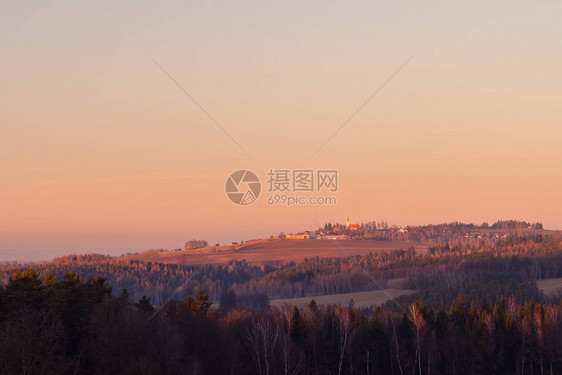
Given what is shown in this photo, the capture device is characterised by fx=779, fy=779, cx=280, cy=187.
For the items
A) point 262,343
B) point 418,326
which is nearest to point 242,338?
point 262,343

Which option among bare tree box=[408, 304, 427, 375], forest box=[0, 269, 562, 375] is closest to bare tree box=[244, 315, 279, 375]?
forest box=[0, 269, 562, 375]

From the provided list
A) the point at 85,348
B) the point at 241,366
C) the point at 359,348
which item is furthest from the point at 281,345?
the point at 85,348

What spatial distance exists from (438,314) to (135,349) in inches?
2544

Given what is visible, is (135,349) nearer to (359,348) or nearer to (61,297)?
(61,297)

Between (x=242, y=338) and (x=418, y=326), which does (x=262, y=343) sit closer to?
(x=242, y=338)

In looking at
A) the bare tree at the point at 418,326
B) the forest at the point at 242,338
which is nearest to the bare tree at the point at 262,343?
the forest at the point at 242,338

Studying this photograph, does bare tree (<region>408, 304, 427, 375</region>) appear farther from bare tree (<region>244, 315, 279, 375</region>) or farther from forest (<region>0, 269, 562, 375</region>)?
bare tree (<region>244, 315, 279, 375</region>)

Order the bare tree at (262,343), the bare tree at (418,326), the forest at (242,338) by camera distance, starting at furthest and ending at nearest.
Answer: the bare tree at (418,326) < the bare tree at (262,343) < the forest at (242,338)

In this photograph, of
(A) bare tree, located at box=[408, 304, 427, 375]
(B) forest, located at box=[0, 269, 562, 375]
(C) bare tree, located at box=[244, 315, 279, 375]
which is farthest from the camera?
(A) bare tree, located at box=[408, 304, 427, 375]

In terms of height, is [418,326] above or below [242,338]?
above

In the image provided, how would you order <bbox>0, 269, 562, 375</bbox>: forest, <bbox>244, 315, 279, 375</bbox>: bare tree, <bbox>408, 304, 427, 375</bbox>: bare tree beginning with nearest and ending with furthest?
<bbox>0, 269, 562, 375</bbox>: forest < <bbox>244, 315, 279, 375</bbox>: bare tree < <bbox>408, 304, 427, 375</bbox>: bare tree

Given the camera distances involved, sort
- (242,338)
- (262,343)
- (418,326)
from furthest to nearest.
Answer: (418,326) → (242,338) → (262,343)

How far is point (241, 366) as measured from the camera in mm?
103812

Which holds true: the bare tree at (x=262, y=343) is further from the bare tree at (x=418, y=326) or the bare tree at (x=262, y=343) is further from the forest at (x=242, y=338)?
the bare tree at (x=418, y=326)
